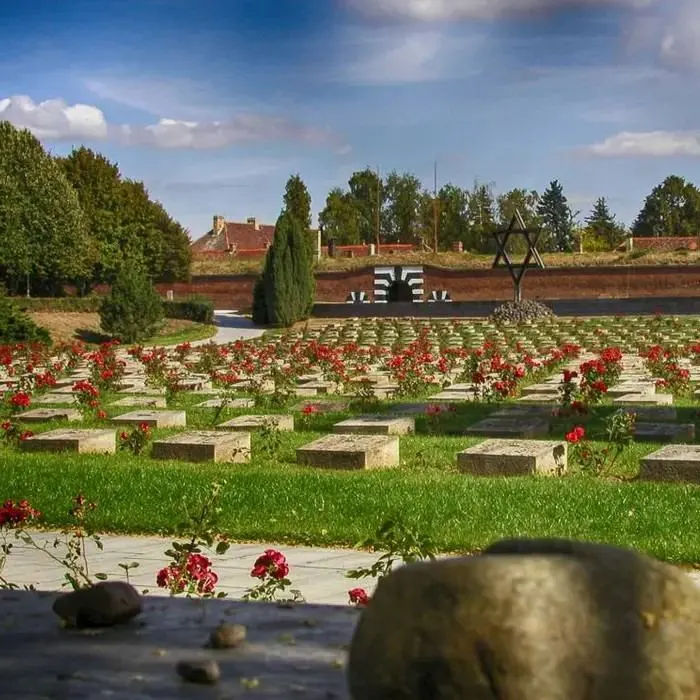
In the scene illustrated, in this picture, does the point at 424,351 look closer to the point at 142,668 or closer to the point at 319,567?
the point at 319,567

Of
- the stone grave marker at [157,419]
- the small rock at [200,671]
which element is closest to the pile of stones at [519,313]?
the stone grave marker at [157,419]

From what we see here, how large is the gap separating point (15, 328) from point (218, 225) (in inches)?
1942

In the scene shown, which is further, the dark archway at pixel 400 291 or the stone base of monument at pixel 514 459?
the dark archway at pixel 400 291

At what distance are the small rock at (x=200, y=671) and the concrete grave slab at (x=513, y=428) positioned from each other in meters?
8.19

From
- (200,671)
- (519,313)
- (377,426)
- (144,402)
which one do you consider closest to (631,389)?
(377,426)

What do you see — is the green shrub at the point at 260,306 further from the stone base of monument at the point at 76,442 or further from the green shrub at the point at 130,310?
the stone base of monument at the point at 76,442

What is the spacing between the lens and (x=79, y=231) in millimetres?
44844

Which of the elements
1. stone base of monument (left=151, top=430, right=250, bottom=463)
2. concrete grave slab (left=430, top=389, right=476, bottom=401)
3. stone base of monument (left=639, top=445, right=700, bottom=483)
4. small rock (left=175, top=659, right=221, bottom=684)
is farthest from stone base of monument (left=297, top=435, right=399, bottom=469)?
small rock (left=175, top=659, right=221, bottom=684)

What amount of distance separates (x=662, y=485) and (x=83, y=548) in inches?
146

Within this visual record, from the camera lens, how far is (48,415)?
43.0 feet

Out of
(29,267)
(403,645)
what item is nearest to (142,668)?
(403,645)

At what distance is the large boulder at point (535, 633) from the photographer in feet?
7.79

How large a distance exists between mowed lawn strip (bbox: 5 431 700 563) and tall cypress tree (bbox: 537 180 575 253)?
73791 millimetres

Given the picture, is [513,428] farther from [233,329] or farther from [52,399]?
[233,329]
